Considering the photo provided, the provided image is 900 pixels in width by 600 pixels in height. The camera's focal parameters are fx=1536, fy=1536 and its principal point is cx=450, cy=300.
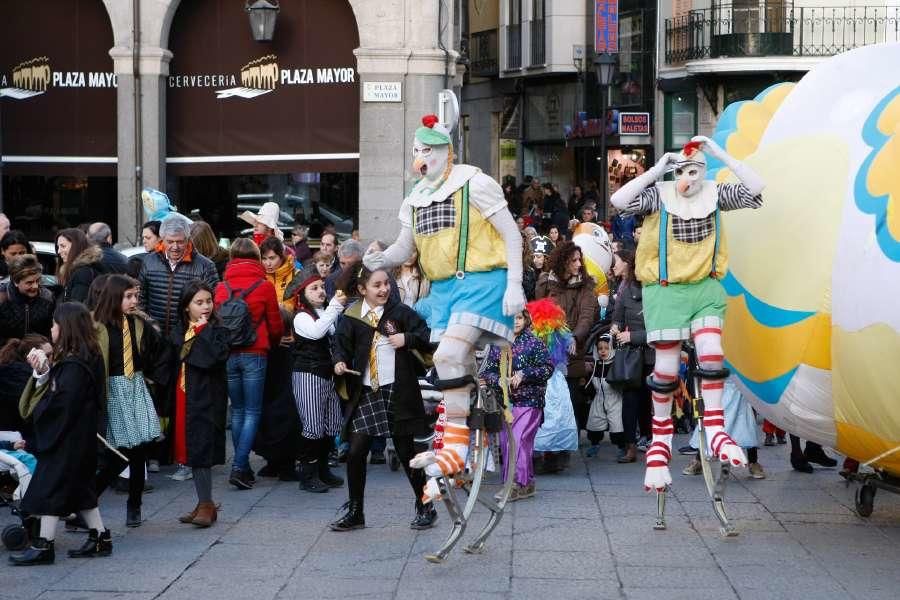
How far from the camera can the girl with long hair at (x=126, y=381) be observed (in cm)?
901

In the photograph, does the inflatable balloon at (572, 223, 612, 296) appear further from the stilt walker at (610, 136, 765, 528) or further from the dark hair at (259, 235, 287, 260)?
the stilt walker at (610, 136, 765, 528)

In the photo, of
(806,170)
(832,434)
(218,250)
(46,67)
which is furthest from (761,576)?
(46,67)

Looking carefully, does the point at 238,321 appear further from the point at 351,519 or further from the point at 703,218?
the point at 703,218

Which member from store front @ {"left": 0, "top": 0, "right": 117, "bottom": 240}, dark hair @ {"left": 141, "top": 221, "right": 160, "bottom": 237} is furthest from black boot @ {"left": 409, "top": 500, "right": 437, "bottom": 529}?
store front @ {"left": 0, "top": 0, "right": 117, "bottom": 240}

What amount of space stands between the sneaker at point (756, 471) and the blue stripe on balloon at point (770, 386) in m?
2.22

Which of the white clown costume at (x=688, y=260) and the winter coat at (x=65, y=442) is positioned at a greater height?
the white clown costume at (x=688, y=260)

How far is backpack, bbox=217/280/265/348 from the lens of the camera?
10219mm

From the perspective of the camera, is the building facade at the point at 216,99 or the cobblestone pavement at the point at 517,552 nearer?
the cobblestone pavement at the point at 517,552

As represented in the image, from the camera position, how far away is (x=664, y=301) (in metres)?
8.84

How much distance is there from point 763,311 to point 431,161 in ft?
6.73

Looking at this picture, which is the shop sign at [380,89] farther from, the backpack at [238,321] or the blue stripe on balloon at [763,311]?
the blue stripe on balloon at [763,311]

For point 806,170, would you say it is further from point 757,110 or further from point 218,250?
point 218,250

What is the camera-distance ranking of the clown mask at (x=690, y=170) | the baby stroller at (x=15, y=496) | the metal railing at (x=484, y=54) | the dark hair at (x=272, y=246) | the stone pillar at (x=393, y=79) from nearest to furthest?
A: the baby stroller at (x=15, y=496), the clown mask at (x=690, y=170), the dark hair at (x=272, y=246), the stone pillar at (x=393, y=79), the metal railing at (x=484, y=54)

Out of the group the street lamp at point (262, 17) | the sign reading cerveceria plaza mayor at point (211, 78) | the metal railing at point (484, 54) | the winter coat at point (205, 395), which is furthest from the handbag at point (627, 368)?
the metal railing at point (484, 54)
